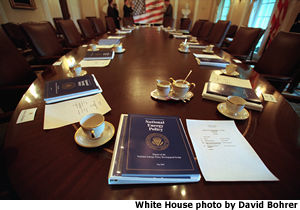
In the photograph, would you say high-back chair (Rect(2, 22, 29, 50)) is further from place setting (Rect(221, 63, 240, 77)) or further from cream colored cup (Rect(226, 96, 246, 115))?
cream colored cup (Rect(226, 96, 246, 115))

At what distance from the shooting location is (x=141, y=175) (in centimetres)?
34

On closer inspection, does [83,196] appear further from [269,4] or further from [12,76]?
[269,4]

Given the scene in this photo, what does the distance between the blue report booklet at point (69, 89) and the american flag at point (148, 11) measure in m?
7.64

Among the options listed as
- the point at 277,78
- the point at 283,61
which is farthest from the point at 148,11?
the point at 277,78

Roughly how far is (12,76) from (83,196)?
1175mm

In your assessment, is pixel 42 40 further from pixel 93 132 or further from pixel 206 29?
pixel 206 29

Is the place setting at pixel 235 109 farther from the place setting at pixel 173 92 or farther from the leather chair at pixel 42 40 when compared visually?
the leather chair at pixel 42 40

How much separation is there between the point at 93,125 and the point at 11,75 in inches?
40.6

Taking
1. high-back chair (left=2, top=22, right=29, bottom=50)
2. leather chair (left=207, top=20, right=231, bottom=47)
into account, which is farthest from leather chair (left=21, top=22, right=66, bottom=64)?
leather chair (left=207, top=20, right=231, bottom=47)

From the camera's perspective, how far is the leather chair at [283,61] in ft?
3.84

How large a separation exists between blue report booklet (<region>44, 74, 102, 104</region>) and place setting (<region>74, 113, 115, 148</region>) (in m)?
0.25

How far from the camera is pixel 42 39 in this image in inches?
58.7

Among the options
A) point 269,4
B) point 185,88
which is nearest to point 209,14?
point 269,4

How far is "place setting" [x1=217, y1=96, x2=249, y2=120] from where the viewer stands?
1.88ft
